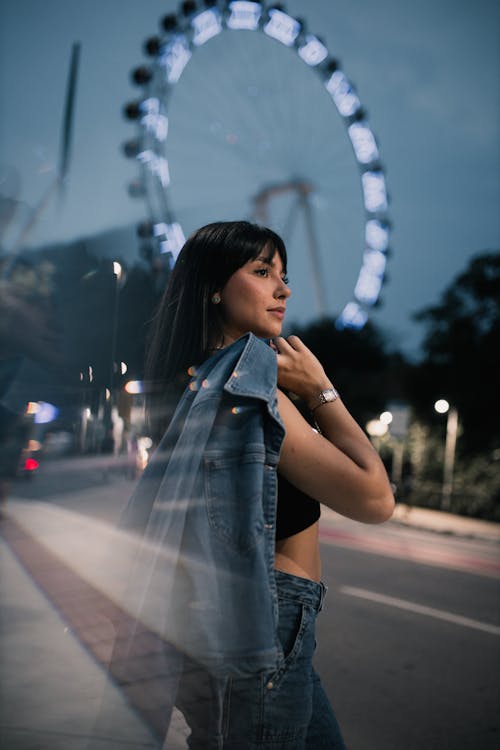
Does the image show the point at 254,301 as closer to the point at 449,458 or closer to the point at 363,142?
the point at 363,142

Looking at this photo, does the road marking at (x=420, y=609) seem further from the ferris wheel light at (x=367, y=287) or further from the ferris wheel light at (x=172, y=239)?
the ferris wheel light at (x=172, y=239)

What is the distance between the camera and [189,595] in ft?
3.94

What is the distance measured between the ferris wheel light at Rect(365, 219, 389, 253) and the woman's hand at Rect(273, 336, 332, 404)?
467 inches

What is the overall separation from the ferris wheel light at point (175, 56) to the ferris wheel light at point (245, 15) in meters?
0.98

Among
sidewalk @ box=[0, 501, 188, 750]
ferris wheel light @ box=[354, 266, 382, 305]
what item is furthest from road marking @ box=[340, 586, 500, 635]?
ferris wheel light @ box=[354, 266, 382, 305]

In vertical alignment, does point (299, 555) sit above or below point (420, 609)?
above

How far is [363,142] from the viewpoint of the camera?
520 inches

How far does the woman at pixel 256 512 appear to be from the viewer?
117 centimetres

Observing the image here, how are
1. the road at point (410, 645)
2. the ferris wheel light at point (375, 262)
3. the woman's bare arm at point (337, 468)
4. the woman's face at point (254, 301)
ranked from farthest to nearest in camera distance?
the ferris wheel light at point (375, 262)
the road at point (410, 645)
the woman's face at point (254, 301)
the woman's bare arm at point (337, 468)

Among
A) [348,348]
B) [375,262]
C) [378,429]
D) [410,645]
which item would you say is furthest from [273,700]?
[348,348]

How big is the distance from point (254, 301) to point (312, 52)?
42.8ft

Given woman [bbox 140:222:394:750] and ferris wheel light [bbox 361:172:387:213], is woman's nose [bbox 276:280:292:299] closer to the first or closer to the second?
woman [bbox 140:222:394:750]

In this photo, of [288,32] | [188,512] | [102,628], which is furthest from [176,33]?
[188,512]

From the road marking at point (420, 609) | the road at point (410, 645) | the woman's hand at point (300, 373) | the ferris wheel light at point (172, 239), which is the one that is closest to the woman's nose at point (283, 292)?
the woman's hand at point (300, 373)
